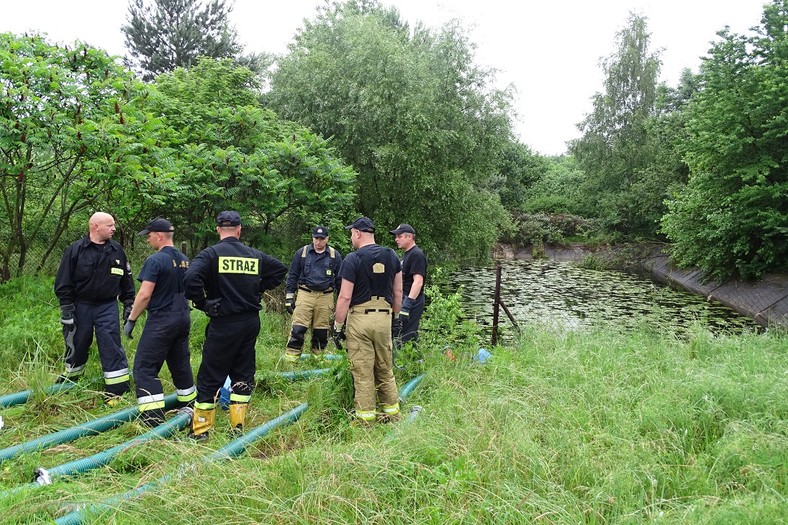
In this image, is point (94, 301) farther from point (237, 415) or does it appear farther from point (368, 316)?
point (368, 316)

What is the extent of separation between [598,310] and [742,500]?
12.4 meters

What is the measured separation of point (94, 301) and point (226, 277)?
1.65 meters

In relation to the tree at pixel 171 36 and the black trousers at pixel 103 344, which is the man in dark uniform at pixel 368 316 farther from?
the tree at pixel 171 36

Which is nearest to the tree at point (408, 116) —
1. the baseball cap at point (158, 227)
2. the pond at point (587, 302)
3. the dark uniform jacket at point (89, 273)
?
the pond at point (587, 302)

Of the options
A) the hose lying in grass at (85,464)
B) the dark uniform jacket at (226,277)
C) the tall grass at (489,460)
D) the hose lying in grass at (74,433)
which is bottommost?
the hose lying in grass at (74,433)

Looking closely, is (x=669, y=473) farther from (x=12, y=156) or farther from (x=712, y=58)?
(x=712, y=58)

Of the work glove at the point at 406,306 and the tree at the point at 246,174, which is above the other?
the tree at the point at 246,174

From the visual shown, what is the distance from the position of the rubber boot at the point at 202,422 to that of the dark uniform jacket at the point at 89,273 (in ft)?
5.38

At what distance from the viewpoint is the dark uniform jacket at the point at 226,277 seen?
4.28 m

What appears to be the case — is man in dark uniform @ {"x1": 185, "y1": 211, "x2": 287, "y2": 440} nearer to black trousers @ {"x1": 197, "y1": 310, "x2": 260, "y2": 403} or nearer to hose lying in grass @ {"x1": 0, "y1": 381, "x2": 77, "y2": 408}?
black trousers @ {"x1": 197, "y1": 310, "x2": 260, "y2": 403}

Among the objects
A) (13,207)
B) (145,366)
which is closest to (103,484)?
(145,366)

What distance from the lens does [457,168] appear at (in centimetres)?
1681

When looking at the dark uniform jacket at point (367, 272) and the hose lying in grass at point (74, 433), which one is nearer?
the hose lying in grass at point (74, 433)

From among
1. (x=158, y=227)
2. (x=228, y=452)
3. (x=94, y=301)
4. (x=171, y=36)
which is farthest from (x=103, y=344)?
(x=171, y=36)
